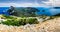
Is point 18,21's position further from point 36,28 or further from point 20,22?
point 36,28

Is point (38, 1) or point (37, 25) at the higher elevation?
point (38, 1)

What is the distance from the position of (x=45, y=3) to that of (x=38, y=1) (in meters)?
0.08

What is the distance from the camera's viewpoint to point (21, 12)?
3.91ft

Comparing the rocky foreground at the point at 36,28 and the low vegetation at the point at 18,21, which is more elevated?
the low vegetation at the point at 18,21

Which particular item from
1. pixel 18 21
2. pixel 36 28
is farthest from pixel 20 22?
pixel 36 28

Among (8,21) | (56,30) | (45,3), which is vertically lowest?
(56,30)

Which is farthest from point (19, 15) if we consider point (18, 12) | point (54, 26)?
point (54, 26)

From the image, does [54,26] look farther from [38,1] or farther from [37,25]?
[38,1]

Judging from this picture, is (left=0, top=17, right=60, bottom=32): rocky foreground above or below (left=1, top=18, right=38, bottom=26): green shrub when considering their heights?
below

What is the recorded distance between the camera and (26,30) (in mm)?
1138

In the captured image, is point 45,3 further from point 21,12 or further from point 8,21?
point 8,21

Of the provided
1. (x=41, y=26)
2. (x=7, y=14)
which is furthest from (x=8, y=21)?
(x=41, y=26)

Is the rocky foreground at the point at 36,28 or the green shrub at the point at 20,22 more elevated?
the green shrub at the point at 20,22

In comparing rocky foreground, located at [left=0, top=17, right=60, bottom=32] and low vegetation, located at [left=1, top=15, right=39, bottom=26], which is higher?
low vegetation, located at [left=1, top=15, right=39, bottom=26]
